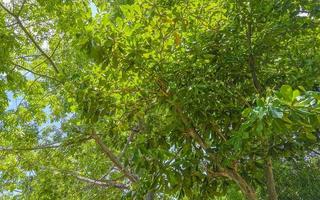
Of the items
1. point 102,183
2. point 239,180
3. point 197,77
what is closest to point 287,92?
point 197,77

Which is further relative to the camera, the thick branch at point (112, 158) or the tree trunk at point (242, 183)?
the thick branch at point (112, 158)

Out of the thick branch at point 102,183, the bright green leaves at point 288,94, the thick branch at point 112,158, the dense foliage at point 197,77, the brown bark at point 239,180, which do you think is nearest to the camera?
the bright green leaves at point 288,94

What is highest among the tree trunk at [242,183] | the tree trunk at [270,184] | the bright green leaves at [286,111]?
the bright green leaves at [286,111]

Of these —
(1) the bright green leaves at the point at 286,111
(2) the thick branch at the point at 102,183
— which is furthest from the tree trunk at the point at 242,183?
(2) the thick branch at the point at 102,183

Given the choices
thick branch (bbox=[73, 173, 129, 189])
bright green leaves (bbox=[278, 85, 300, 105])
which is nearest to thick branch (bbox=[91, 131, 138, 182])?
thick branch (bbox=[73, 173, 129, 189])

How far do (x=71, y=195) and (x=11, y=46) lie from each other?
2.92 m

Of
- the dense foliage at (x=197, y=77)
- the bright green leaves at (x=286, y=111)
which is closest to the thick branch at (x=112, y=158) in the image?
the dense foliage at (x=197, y=77)

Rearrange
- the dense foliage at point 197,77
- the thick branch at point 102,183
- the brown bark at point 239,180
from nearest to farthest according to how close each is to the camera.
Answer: the dense foliage at point 197,77 → the brown bark at point 239,180 → the thick branch at point 102,183

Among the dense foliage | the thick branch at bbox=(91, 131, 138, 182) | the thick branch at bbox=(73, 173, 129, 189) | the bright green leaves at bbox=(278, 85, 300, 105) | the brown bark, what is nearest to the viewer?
the bright green leaves at bbox=(278, 85, 300, 105)

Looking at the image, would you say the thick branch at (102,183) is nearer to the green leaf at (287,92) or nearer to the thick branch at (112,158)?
the thick branch at (112,158)

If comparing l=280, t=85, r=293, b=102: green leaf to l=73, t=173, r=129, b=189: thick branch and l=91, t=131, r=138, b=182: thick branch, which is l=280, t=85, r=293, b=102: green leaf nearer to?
l=91, t=131, r=138, b=182: thick branch

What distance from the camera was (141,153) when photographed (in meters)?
3.19

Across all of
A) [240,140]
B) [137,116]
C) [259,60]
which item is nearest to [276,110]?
[240,140]

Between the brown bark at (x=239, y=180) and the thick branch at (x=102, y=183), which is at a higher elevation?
the thick branch at (x=102, y=183)
